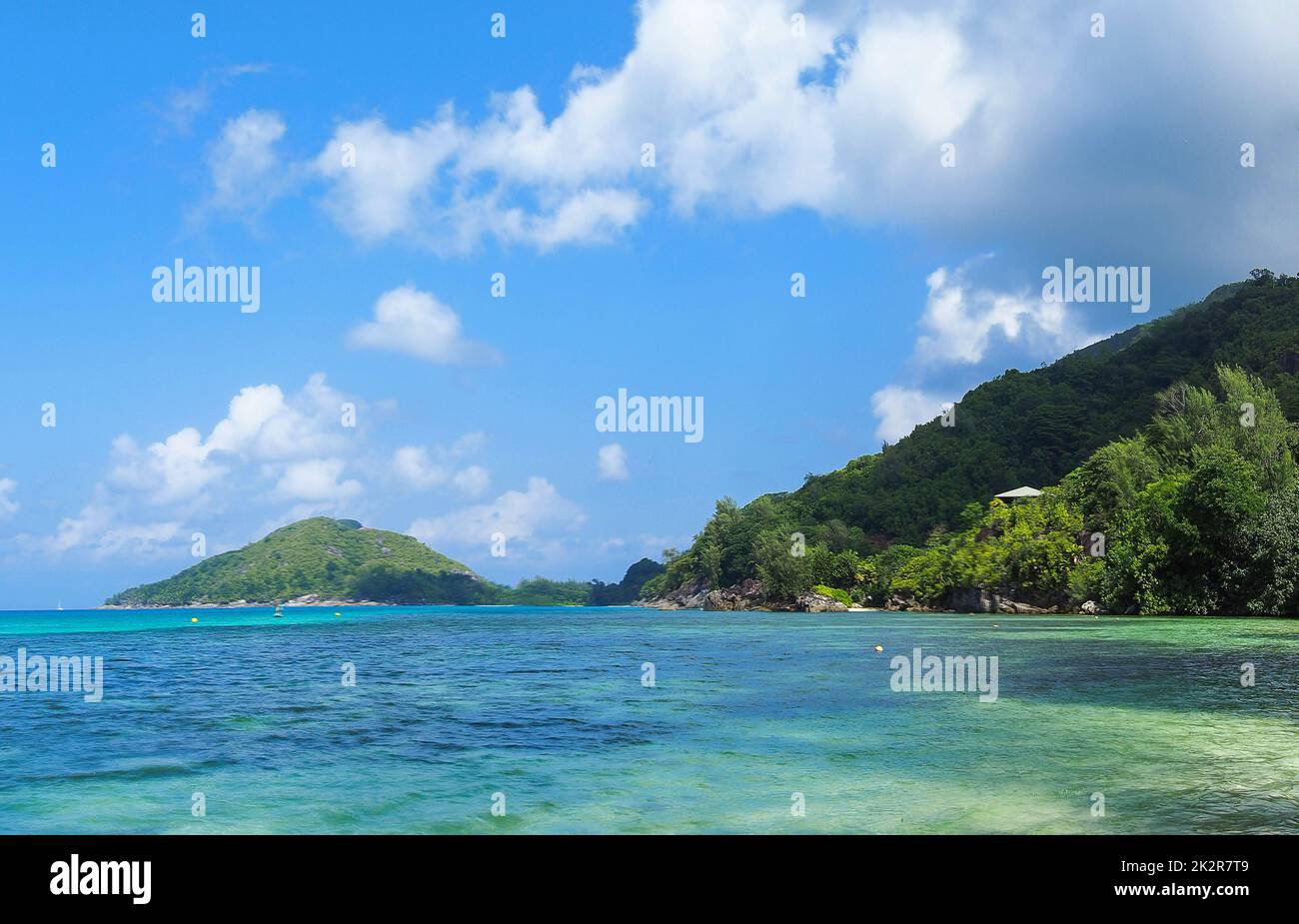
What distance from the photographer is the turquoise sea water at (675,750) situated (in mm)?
14953

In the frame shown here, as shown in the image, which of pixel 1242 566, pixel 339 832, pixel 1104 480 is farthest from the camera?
pixel 1104 480

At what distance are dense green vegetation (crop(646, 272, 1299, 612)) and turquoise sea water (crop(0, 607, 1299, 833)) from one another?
32.2 metres

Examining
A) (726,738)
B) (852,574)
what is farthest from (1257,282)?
(726,738)

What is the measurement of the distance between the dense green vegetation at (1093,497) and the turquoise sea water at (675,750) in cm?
3224

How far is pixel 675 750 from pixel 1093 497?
88734 millimetres

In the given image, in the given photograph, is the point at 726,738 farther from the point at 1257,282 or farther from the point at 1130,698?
the point at 1257,282

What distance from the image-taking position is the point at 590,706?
94.9 ft
